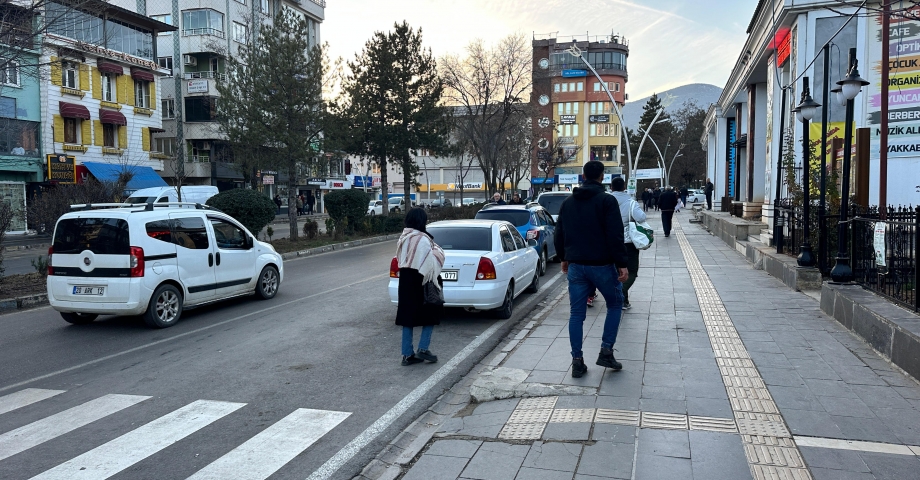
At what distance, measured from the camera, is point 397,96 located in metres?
34.8

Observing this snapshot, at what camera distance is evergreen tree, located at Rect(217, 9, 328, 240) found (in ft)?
75.9

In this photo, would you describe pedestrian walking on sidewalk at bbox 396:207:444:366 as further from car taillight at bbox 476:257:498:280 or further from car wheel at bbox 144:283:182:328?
car wheel at bbox 144:283:182:328

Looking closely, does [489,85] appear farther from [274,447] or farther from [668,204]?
[274,447]

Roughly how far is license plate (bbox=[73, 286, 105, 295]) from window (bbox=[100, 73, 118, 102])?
1327 inches

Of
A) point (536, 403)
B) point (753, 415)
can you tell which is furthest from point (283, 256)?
point (753, 415)

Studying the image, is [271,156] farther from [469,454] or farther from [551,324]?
[469,454]

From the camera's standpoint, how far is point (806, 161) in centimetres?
1100

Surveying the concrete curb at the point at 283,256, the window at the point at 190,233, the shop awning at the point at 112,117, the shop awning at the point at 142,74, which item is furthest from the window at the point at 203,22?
the window at the point at 190,233

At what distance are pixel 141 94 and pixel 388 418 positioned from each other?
4221 centimetres

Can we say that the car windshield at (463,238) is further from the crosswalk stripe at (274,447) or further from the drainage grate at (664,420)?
the drainage grate at (664,420)

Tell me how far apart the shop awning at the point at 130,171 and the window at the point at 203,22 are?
13.2m

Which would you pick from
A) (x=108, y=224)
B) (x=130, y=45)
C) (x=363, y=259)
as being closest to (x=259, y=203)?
(x=363, y=259)

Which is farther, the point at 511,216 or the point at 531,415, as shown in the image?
the point at 511,216

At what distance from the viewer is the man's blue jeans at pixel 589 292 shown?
5.84 metres
